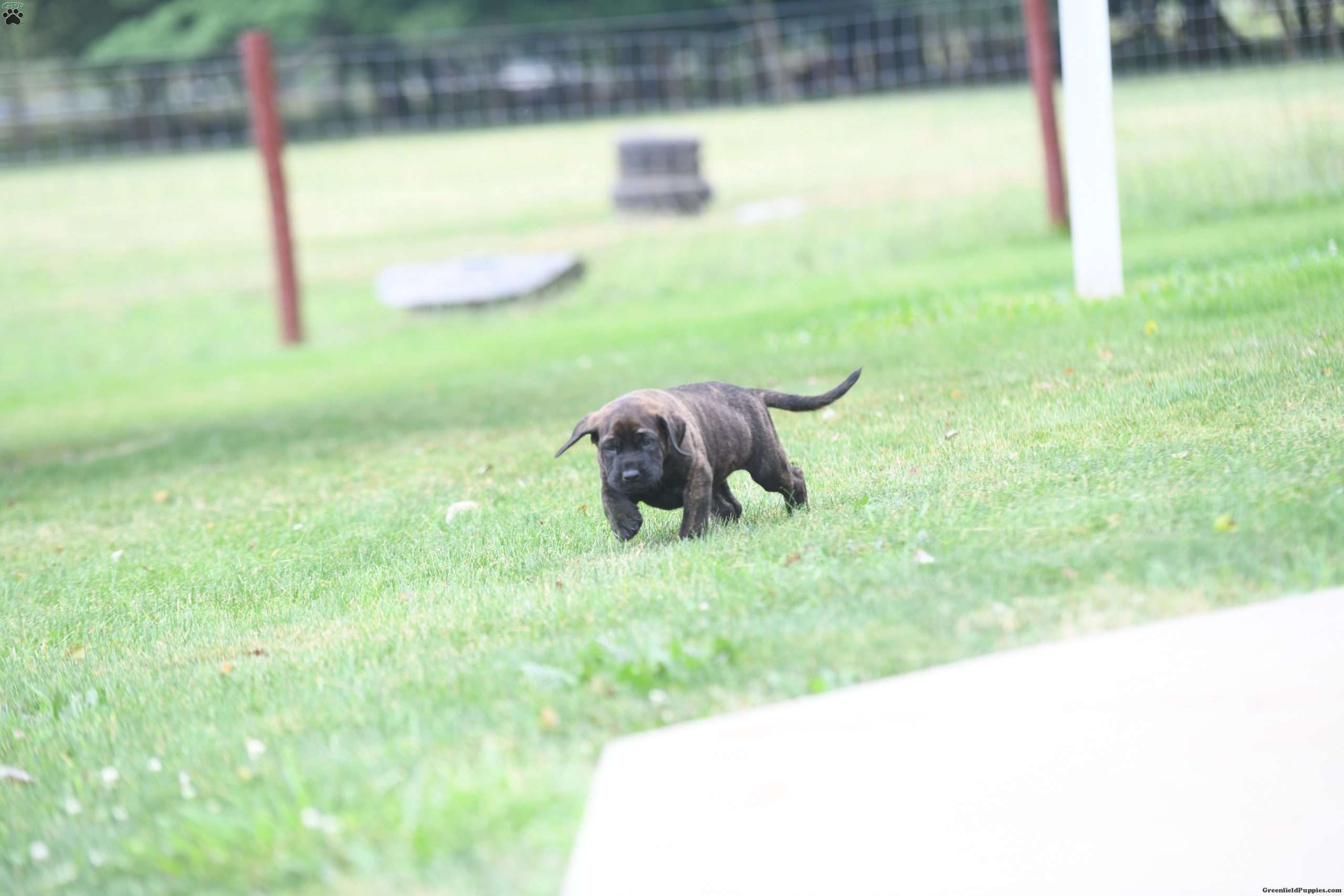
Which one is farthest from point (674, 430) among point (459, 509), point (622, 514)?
point (459, 509)

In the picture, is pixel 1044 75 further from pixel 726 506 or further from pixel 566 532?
pixel 566 532

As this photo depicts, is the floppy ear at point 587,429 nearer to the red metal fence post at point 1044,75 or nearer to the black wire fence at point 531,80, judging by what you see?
the red metal fence post at point 1044,75

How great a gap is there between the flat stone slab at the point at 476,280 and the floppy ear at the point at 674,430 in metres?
14.3

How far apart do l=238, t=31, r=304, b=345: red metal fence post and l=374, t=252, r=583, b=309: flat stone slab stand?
7.29ft

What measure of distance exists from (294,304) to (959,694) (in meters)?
16.0

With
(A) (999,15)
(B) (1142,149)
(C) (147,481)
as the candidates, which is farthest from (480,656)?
(A) (999,15)

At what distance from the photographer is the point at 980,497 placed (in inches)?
218

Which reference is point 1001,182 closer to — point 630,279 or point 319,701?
point 630,279

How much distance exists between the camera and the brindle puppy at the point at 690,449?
5246 millimetres

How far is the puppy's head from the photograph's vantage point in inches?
204

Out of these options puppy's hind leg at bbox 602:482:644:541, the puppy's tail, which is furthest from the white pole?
puppy's hind leg at bbox 602:482:644:541

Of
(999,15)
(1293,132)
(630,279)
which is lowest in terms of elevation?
(630,279)

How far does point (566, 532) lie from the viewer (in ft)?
20.5

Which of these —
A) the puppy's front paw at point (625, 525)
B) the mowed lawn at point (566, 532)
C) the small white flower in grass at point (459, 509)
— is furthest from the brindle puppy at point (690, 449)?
the small white flower in grass at point (459, 509)
